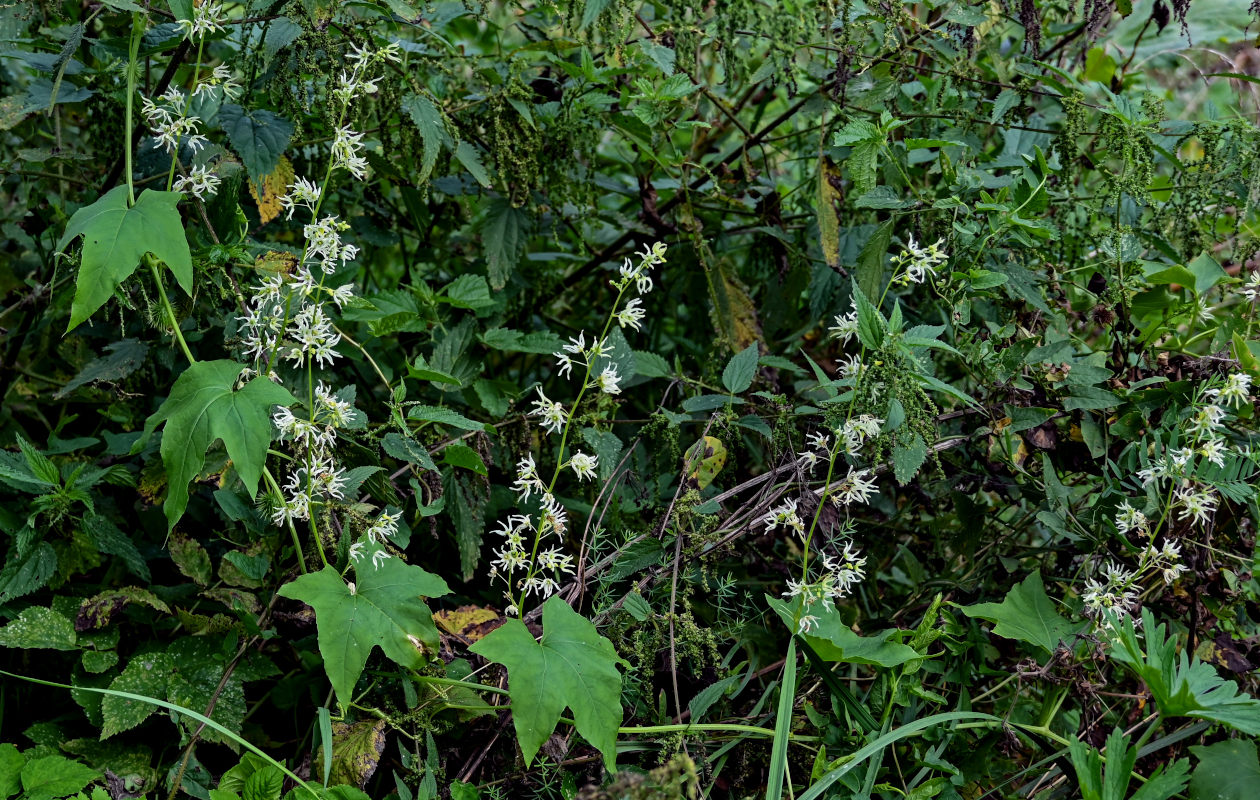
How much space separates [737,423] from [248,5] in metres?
1.36

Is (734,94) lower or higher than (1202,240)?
higher

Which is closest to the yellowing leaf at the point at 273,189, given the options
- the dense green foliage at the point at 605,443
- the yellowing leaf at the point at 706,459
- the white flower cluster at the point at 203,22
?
the dense green foliage at the point at 605,443

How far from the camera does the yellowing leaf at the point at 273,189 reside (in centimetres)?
204

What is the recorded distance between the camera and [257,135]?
6.50 feet

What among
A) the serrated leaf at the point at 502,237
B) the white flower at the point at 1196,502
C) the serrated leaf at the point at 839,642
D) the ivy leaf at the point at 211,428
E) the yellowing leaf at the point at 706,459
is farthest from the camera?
the serrated leaf at the point at 502,237

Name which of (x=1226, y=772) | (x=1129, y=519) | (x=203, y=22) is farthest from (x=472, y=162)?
(x=1226, y=772)

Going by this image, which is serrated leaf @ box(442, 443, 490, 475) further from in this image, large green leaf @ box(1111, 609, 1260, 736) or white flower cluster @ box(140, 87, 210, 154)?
large green leaf @ box(1111, 609, 1260, 736)

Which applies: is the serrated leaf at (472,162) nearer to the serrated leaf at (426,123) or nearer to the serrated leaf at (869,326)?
the serrated leaf at (426,123)

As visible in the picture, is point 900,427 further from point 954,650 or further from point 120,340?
point 120,340

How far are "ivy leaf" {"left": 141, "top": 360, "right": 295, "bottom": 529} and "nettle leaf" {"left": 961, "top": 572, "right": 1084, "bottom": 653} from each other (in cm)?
128

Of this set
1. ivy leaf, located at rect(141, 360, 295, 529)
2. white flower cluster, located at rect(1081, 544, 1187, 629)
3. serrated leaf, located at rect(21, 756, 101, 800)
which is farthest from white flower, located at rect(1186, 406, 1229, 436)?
serrated leaf, located at rect(21, 756, 101, 800)

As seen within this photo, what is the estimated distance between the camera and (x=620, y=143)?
310 cm

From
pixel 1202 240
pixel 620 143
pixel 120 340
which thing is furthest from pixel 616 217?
pixel 1202 240

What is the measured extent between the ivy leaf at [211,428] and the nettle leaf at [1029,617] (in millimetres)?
1282
